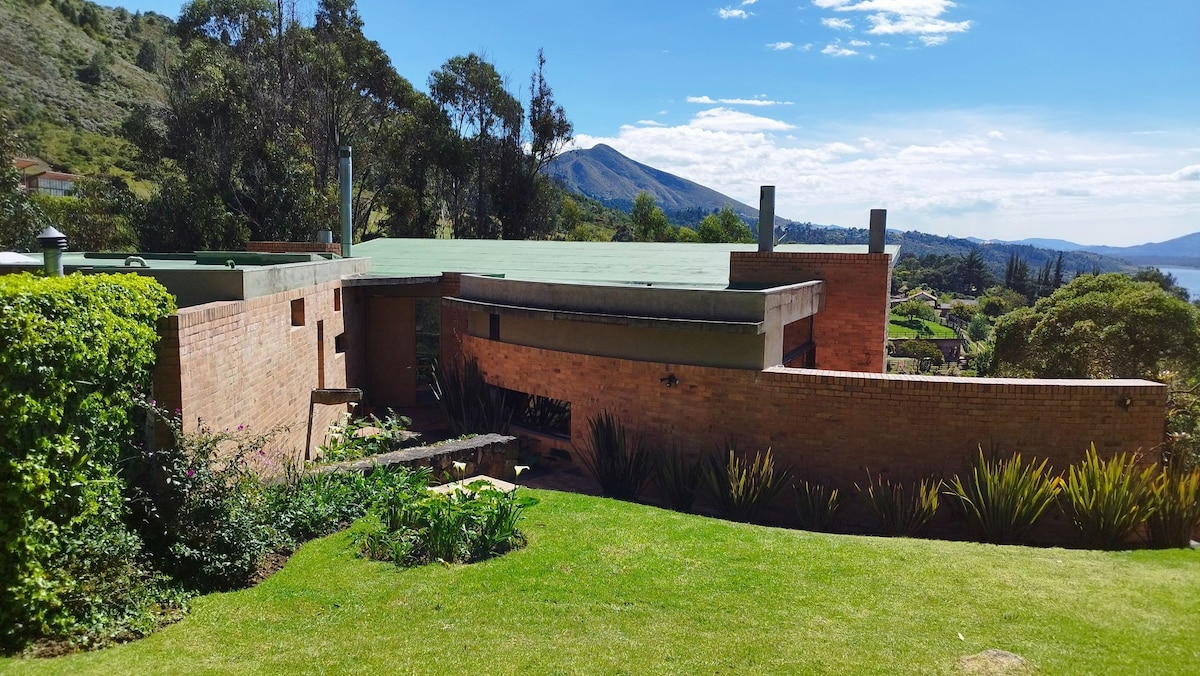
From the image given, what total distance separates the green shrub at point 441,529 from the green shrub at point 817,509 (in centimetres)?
344

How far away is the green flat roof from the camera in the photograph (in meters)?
14.5

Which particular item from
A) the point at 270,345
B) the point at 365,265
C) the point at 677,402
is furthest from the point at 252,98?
the point at 677,402

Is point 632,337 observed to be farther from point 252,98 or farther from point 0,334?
point 252,98

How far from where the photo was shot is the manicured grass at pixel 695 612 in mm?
4805

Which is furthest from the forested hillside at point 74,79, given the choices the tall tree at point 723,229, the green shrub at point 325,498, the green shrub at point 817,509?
the green shrub at point 817,509

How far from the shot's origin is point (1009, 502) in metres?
7.91

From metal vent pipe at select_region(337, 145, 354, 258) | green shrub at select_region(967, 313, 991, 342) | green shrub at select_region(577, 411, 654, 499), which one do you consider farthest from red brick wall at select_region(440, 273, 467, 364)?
green shrub at select_region(967, 313, 991, 342)

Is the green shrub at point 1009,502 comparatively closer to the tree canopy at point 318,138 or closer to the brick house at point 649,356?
the brick house at point 649,356

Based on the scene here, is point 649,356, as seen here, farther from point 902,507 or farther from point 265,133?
point 265,133

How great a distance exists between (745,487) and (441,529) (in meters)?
4.07

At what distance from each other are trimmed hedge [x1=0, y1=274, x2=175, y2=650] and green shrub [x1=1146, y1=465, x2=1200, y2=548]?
947 centimetres

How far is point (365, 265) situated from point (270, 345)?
634 centimetres

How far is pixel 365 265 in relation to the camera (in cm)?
1559

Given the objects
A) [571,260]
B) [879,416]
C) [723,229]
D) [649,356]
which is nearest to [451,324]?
[571,260]
